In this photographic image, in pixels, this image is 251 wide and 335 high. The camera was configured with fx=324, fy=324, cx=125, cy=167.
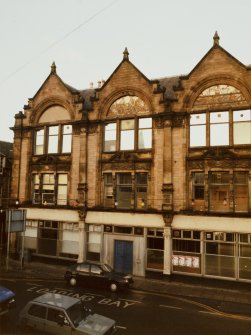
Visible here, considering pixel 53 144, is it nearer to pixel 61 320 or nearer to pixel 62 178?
pixel 62 178

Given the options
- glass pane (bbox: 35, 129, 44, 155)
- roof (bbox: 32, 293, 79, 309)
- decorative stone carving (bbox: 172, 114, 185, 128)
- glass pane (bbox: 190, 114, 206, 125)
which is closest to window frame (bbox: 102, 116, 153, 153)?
decorative stone carving (bbox: 172, 114, 185, 128)

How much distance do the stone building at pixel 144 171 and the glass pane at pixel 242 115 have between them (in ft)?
0.20

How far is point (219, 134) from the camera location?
2184 cm

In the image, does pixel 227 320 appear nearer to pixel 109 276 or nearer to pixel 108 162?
pixel 109 276

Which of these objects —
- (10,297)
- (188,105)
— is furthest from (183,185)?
(10,297)

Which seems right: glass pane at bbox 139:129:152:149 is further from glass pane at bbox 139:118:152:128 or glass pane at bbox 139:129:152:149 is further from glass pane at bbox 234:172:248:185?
glass pane at bbox 234:172:248:185

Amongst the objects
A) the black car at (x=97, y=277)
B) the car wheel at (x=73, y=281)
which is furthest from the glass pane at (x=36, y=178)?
the car wheel at (x=73, y=281)

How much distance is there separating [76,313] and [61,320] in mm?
643

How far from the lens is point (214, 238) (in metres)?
20.9

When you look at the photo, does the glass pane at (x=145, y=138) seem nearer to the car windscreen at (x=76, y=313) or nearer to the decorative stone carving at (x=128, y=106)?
the decorative stone carving at (x=128, y=106)

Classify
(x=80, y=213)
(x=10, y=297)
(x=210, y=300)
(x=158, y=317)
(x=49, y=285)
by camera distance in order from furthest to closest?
(x=80, y=213) < (x=49, y=285) < (x=210, y=300) < (x=158, y=317) < (x=10, y=297)

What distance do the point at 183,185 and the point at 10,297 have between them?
42.7ft

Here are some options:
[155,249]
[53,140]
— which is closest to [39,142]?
[53,140]

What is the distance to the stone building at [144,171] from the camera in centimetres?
2111
